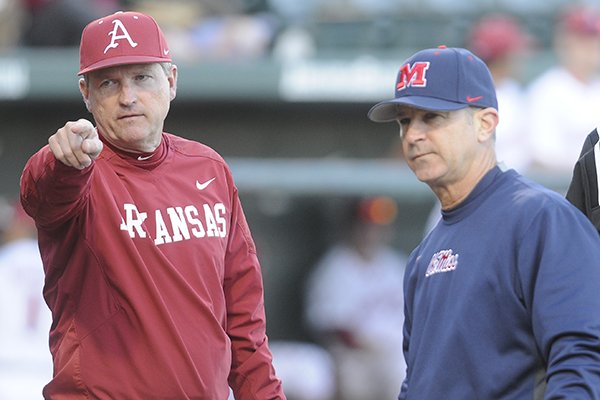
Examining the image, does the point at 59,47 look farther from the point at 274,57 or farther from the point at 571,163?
the point at 571,163

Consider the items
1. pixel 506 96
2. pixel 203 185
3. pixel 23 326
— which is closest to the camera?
pixel 203 185

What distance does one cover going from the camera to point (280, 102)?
8688 millimetres

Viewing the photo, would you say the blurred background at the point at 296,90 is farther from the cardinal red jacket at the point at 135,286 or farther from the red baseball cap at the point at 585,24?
the cardinal red jacket at the point at 135,286

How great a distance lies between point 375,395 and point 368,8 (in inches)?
125

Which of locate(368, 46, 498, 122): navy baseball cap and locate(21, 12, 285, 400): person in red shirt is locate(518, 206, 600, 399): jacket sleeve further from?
locate(21, 12, 285, 400): person in red shirt

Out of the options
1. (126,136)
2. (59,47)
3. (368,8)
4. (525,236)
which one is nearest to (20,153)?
(59,47)

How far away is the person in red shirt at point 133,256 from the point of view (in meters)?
3.38

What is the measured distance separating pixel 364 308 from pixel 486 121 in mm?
5073

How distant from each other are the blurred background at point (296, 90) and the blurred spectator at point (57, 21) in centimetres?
1

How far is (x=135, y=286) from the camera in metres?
3.40

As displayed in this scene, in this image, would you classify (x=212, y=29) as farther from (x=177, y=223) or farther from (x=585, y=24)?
(x=177, y=223)

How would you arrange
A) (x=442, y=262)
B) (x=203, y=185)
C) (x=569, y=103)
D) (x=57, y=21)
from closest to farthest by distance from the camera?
(x=442, y=262)
(x=203, y=185)
(x=569, y=103)
(x=57, y=21)

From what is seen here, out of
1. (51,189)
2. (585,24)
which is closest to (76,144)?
(51,189)

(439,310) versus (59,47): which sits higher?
(59,47)
